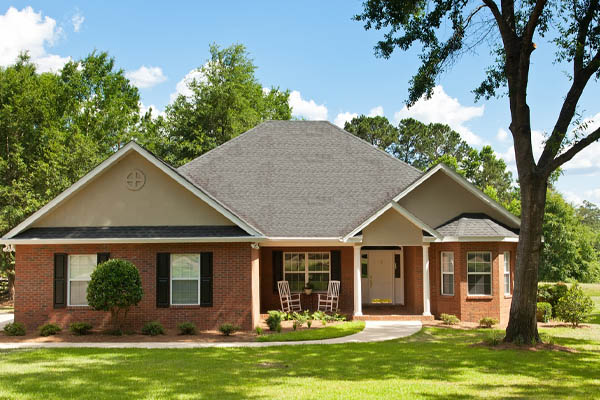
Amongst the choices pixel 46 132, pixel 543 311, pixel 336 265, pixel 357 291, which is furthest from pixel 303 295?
pixel 46 132

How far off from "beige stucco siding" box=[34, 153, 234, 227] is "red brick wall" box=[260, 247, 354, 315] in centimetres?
432

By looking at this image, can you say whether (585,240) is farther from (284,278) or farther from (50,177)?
(50,177)

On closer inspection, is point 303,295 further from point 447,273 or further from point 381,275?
point 447,273

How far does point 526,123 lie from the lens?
1471cm

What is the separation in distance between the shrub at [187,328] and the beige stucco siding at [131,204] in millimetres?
3057

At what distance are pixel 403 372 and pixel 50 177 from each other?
80.3 feet

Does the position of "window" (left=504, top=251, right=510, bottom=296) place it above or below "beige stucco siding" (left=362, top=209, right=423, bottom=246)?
below

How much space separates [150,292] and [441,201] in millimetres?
10457

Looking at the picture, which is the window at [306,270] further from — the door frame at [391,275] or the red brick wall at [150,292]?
the red brick wall at [150,292]

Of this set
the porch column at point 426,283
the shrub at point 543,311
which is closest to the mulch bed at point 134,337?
the porch column at point 426,283

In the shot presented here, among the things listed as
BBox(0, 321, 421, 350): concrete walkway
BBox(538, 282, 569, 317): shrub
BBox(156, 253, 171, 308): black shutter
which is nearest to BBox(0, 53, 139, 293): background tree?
BBox(156, 253, 171, 308): black shutter

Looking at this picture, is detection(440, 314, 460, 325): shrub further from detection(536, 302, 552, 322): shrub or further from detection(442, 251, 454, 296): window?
detection(536, 302, 552, 322): shrub

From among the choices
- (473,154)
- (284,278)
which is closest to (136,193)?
(284,278)

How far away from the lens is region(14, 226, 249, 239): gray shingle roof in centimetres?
1695
